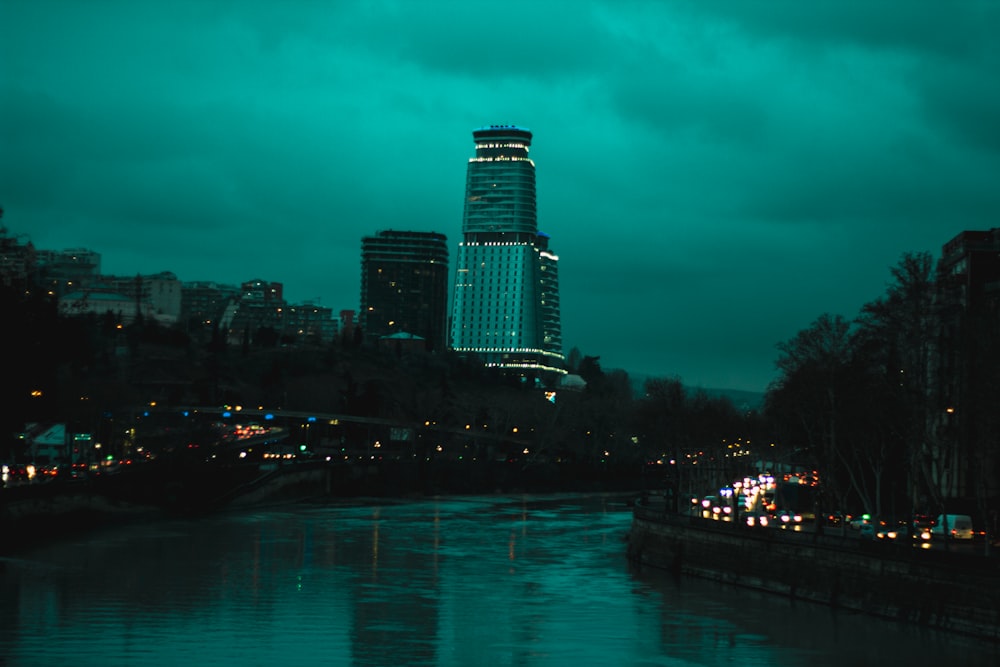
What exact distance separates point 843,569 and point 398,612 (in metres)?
17.5

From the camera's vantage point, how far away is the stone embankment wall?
43.7m

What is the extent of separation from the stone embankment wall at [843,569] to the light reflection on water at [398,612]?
77 centimetres

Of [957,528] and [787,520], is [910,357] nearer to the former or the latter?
[957,528]

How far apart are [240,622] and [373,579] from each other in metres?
16.0

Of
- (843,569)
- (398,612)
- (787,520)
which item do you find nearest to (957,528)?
(843,569)

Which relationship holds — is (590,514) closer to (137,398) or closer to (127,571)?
(127,571)

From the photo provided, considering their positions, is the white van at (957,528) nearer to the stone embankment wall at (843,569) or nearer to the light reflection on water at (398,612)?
the stone embankment wall at (843,569)

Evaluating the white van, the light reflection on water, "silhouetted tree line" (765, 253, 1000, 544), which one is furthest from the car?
the white van

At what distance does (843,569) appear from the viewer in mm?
51844

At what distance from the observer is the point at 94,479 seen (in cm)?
10000

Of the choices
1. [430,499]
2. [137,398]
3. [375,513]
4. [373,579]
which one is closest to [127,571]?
[373,579]

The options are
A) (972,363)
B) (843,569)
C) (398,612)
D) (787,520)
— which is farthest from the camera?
(787,520)

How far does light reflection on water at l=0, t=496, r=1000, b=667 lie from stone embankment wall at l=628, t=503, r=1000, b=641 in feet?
2.51

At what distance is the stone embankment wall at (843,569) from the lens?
43719 mm
